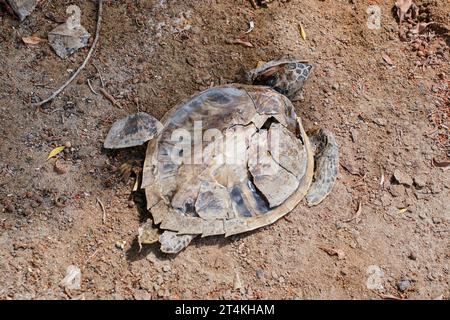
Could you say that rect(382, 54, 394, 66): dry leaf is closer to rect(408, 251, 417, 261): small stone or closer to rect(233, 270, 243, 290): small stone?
rect(408, 251, 417, 261): small stone

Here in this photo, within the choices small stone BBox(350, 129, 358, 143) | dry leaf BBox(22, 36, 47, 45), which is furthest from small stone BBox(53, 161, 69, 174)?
small stone BBox(350, 129, 358, 143)

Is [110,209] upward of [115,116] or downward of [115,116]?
downward

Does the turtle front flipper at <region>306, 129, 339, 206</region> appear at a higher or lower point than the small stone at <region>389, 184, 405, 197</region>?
higher

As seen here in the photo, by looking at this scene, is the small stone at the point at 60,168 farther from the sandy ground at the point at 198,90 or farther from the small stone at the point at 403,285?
the small stone at the point at 403,285

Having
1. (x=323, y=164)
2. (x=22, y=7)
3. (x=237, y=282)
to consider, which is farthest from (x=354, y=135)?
(x=22, y=7)

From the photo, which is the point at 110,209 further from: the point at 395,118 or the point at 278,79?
the point at 395,118

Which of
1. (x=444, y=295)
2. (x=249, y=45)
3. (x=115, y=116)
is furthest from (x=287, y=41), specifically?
(x=444, y=295)

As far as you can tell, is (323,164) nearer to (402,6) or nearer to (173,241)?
(173,241)
